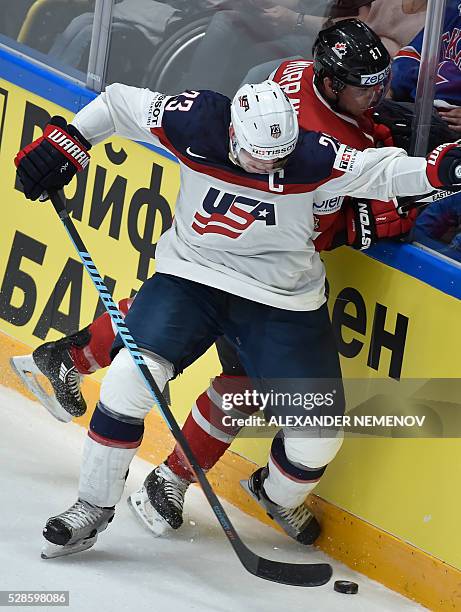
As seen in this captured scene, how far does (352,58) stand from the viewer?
134 inches

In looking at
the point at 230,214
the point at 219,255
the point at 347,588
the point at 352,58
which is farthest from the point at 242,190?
the point at 347,588

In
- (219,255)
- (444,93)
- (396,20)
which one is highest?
(396,20)

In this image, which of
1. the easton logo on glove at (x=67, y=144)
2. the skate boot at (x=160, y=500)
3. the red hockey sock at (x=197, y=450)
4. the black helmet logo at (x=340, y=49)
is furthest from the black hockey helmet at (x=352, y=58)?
the skate boot at (x=160, y=500)

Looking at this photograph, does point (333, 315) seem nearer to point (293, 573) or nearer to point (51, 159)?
point (293, 573)

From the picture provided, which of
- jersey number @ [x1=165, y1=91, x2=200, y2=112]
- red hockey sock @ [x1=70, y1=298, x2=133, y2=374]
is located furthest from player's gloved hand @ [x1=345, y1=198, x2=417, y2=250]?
red hockey sock @ [x1=70, y1=298, x2=133, y2=374]

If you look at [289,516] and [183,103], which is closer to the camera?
[183,103]

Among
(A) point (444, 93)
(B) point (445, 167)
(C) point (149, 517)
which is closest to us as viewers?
(B) point (445, 167)

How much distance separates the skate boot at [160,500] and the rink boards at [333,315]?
0.25m

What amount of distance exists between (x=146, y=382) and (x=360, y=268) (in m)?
0.66

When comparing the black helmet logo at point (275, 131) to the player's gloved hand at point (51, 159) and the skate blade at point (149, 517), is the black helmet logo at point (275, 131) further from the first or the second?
the skate blade at point (149, 517)

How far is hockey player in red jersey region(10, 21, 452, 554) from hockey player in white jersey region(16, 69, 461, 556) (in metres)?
0.01

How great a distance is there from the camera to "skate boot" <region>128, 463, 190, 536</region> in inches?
147

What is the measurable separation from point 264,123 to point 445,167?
0.42 m

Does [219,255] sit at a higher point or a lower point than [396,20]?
lower
